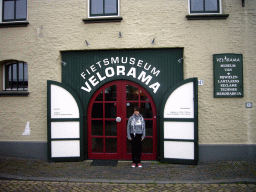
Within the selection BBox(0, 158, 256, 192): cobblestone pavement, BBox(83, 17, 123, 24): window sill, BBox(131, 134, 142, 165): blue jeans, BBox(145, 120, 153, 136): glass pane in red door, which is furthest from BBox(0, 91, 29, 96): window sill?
BBox(145, 120, 153, 136): glass pane in red door

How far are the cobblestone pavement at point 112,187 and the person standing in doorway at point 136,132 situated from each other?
1.18 metres

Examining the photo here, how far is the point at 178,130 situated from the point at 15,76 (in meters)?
5.68

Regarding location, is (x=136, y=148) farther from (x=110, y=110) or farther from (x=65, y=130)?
(x=65, y=130)

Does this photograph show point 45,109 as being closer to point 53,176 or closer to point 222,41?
point 53,176

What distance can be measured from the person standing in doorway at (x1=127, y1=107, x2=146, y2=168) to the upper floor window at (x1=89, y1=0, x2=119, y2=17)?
3.26 meters

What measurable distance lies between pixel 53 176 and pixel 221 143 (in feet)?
15.9

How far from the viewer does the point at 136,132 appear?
18.5 feet

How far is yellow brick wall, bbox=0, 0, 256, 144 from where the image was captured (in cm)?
595

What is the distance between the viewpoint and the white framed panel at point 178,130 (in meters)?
5.81

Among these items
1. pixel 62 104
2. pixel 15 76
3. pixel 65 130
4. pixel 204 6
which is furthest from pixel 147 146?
pixel 15 76

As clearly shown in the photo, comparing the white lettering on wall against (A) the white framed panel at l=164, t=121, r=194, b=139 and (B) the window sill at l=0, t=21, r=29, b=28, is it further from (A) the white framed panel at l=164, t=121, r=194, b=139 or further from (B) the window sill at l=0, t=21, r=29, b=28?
(B) the window sill at l=0, t=21, r=29, b=28

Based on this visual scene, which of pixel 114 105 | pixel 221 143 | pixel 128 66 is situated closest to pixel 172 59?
pixel 128 66

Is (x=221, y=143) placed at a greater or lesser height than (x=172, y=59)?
lesser

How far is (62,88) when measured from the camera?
6117mm
